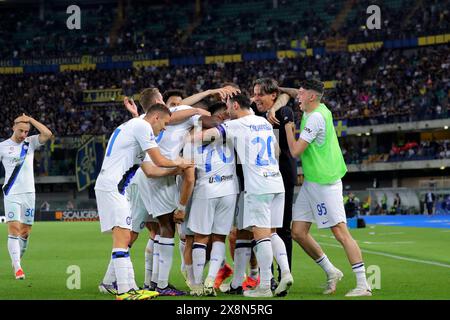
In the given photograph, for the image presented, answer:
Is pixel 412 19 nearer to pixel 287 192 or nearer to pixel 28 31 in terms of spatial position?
pixel 28 31

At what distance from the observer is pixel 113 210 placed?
914cm

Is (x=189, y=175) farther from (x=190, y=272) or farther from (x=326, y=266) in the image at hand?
(x=326, y=266)

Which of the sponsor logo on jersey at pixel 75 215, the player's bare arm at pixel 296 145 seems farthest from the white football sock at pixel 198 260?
the sponsor logo on jersey at pixel 75 215

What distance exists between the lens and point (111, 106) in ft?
217

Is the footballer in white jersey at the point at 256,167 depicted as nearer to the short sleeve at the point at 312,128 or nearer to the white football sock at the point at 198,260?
Answer: the short sleeve at the point at 312,128

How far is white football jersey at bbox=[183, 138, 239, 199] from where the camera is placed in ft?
33.6

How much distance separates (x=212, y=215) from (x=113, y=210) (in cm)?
155

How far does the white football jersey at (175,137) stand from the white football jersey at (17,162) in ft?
12.5

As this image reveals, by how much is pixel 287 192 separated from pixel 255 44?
59.0m

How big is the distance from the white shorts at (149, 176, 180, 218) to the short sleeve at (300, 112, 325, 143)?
1786 mm

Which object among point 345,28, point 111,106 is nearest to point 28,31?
point 111,106

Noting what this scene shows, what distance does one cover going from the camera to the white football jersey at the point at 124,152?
9172 millimetres

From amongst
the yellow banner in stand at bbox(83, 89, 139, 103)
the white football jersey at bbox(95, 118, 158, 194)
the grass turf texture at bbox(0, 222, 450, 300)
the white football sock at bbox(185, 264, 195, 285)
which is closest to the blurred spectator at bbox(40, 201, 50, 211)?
the yellow banner in stand at bbox(83, 89, 139, 103)

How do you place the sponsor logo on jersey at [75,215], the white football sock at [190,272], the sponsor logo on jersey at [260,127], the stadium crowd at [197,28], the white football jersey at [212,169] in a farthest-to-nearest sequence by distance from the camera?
1. the stadium crowd at [197,28]
2. the sponsor logo on jersey at [75,215]
3. the white football sock at [190,272]
4. the white football jersey at [212,169]
5. the sponsor logo on jersey at [260,127]
